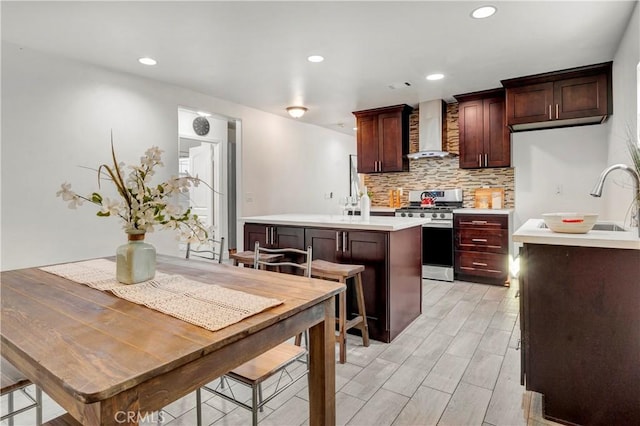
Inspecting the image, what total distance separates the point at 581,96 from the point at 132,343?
15.0ft

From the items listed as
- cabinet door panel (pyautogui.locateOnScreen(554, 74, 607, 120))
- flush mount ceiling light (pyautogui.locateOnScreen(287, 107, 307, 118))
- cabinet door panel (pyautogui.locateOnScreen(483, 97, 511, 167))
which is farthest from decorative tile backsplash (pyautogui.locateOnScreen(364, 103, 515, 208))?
flush mount ceiling light (pyautogui.locateOnScreen(287, 107, 307, 118))

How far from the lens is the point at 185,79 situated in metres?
3.90

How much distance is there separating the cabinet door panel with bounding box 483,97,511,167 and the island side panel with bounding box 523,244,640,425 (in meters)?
3.15

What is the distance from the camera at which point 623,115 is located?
2.93 metres

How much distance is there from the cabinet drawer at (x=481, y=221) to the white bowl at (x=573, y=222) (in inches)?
100

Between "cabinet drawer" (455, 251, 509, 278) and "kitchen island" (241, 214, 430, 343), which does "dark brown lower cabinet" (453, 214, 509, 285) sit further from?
"kitchen island" (241, 214, 430, 343)

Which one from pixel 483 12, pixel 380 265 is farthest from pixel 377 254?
pixel 483 12

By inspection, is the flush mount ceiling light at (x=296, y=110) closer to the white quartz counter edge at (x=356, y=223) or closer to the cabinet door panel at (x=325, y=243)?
the white quartz counter edge at (x=356, y=223)

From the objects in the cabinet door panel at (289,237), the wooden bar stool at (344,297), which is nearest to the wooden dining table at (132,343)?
the wooden bar stool at (344,297)

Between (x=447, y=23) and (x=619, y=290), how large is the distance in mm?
2104

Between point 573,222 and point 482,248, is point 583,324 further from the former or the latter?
point 482,248

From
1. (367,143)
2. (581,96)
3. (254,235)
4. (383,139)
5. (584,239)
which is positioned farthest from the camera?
(367,143)

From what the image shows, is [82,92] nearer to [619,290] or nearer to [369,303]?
[369,303]

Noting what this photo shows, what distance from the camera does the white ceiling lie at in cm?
243
